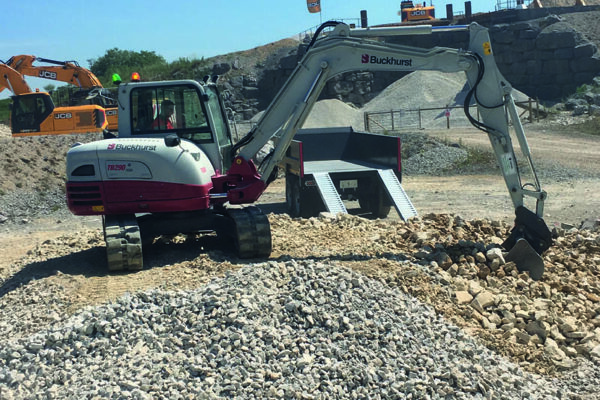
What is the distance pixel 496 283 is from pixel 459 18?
4275 centimetres

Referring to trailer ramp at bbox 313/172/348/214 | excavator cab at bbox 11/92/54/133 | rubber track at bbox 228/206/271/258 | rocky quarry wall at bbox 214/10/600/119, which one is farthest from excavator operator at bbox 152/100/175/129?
rocky quarry wall at bbox 214/10/600/119

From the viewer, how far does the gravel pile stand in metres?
5.65

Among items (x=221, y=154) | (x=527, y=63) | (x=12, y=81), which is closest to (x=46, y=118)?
(x=12, y=81)

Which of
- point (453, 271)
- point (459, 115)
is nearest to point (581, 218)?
point (453, 271)

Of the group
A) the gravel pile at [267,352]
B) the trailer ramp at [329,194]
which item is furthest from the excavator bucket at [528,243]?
the trailer ramp at [329,194]

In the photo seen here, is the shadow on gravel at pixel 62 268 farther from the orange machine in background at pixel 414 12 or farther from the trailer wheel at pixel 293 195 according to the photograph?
the orange machine in background at pixel 414 12

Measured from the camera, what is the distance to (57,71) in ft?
88.6

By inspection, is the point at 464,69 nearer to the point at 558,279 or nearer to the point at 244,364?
the point at 558,279

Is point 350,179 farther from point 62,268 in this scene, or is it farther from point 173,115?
point 62,268

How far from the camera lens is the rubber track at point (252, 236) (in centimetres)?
859

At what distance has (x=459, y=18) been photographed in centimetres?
4744

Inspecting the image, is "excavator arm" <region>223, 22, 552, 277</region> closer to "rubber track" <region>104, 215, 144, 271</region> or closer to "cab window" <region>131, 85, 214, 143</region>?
"cab window" <region>131, 85, 214, 143</region>

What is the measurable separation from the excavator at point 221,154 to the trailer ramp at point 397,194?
10.3 feet

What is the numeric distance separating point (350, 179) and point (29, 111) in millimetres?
16091
